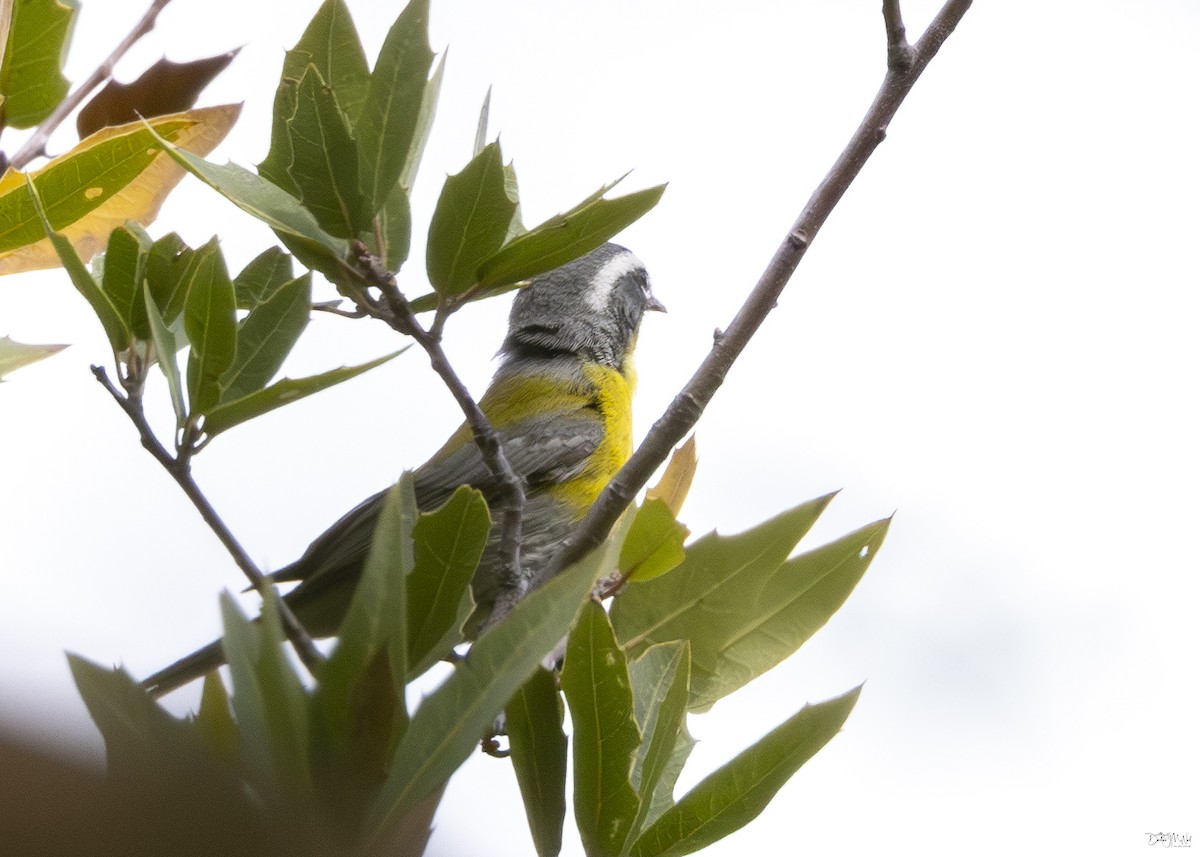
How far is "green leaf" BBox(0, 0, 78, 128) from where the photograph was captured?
2.14 meters

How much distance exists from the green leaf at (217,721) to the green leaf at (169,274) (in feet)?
2.12

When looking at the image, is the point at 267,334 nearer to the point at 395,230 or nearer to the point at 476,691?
the point at 395,230

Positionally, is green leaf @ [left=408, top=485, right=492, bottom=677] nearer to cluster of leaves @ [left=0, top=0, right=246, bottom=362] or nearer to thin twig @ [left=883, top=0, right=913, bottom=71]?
cluster of leaves @ [left=0, top=0, right=246, bottom=362]

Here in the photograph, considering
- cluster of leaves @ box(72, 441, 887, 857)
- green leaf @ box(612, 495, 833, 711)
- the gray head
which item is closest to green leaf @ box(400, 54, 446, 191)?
cluster of leaves @ box(72, 441, 887, 857)

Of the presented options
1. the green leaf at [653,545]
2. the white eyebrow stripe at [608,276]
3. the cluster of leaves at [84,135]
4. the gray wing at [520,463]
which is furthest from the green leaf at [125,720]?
the white eyebrow stripe at [608,276]

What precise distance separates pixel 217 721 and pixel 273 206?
28.6 inches

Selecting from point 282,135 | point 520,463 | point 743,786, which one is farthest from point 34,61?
point 520,463

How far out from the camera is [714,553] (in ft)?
6.50

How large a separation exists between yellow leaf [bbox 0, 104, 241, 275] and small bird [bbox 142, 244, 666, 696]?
1327mm

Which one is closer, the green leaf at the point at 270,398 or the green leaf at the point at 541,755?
the green leaf at the point at 541,755

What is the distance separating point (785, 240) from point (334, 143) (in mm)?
685

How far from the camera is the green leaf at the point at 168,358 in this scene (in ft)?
5.66

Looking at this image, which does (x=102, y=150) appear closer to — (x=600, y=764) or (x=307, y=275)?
(x=307, y=275)

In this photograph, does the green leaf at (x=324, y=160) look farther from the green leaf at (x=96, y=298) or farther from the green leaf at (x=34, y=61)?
the green leaf at (x=34, y=61)
